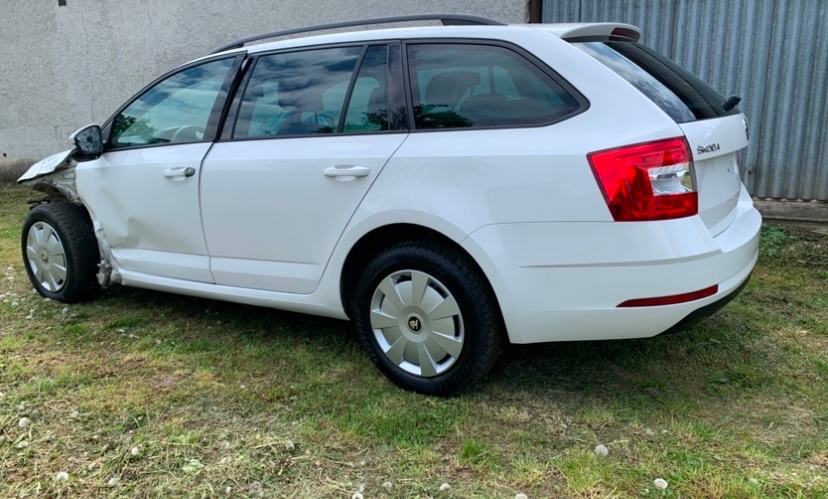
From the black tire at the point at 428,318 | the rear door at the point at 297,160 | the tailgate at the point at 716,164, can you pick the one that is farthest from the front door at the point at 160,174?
the tailgate at the point at 716,164

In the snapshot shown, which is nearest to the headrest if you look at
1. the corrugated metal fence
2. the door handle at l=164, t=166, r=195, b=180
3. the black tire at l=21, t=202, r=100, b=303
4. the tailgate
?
the tailgate

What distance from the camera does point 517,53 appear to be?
271 centimetres

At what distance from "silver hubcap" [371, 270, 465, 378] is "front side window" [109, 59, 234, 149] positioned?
1448mm

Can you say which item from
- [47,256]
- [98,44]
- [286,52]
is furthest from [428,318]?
[98,44]

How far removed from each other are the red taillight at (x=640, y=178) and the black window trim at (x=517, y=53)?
0.24 m

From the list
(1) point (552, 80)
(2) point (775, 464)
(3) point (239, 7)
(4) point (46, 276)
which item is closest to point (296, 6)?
(3) point (239, 7)

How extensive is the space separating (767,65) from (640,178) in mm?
4204

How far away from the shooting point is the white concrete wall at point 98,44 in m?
7.55

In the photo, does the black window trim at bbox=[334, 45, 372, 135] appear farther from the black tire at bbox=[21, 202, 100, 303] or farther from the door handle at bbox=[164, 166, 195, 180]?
the black tire at bbox=[21, 202, 100, 303]

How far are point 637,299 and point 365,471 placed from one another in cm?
120

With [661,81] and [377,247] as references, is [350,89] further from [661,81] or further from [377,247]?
[661,81]

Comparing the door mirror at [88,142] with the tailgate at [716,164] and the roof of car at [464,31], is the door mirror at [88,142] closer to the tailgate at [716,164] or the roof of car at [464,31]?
the roof of car at [464,31]

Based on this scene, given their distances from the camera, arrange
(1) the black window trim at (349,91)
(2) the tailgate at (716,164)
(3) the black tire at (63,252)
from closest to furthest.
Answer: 1. (2) the tailgate at (716,164)
2. (1) the black window trim at (349,91)
3. (3) the black tire at (63,252)

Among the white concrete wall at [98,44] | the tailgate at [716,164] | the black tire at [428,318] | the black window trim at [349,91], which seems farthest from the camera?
the white concrete wall at [98,44]
